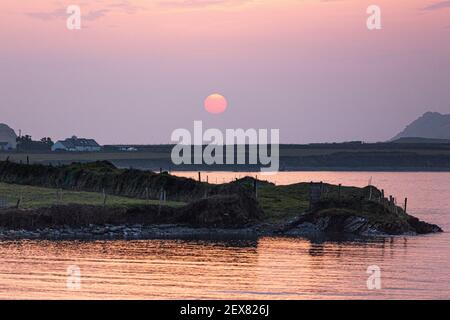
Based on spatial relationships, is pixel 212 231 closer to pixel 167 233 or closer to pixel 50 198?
pixel 167 233

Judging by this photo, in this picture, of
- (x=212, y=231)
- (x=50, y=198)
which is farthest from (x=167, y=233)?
(x=50, y=198)

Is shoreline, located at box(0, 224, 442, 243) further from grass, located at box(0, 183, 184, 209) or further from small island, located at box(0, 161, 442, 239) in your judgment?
grass, located at box(0, 183, 184, 209)

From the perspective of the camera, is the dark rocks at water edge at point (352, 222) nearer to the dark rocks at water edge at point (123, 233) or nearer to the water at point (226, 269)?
the water at point (226, 269)

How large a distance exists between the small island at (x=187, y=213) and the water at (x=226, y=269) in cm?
431

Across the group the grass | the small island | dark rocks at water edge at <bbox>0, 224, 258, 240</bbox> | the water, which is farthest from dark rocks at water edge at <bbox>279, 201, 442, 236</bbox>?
the grass

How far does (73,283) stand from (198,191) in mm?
39070

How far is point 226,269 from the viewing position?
46.8 metres

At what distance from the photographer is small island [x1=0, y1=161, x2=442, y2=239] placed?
64812mm

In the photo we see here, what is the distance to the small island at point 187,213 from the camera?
64812 mm

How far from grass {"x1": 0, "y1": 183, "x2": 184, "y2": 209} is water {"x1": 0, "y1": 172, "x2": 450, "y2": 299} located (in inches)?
379

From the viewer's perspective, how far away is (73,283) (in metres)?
40.5

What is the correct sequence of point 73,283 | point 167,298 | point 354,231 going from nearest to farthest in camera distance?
point 167,298 → point 73,283 → point 354,231
